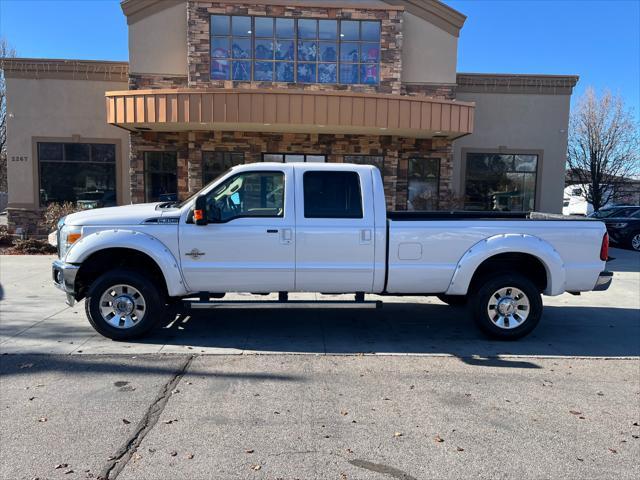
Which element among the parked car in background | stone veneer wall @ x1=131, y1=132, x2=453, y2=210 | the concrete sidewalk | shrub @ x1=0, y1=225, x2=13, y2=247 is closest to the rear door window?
the concrete sidewalk

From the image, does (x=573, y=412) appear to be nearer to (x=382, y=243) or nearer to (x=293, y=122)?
(x=382, y=243)

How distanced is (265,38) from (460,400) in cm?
1301

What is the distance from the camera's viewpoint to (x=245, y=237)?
5.75 m

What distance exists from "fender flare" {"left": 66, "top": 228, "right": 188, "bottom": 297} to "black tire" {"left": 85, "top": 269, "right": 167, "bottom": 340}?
260mm

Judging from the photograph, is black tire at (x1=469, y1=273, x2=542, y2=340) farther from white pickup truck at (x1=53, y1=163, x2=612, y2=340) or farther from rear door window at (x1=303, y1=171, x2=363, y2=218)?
rear door window at (x1=303, y1=171, x2=363, y2=218)

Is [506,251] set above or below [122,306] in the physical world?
above

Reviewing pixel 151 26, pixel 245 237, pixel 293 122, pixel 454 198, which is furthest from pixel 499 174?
pixel 245 237

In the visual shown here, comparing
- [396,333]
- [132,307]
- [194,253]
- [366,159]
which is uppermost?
[366,159]

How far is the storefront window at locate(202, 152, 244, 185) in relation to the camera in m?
15.0

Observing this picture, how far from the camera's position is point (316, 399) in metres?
4.34

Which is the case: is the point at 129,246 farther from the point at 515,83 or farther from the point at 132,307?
the point at 515,83

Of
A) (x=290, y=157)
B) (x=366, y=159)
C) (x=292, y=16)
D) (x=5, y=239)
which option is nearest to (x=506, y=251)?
(x=366, y=159)

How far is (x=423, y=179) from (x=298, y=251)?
433 inches

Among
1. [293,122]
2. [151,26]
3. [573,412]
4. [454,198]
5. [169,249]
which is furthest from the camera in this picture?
[454,198]
